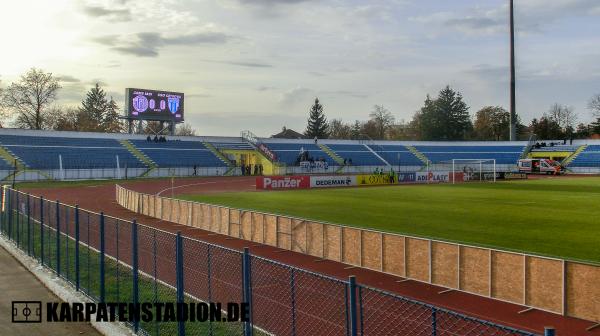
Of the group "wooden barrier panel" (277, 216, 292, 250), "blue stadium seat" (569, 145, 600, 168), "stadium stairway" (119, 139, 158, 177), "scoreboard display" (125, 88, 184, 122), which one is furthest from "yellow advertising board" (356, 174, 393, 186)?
"blue stadium seat" (569, 145, 600, 168)

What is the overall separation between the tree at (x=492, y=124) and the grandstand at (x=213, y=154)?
42.5 metres

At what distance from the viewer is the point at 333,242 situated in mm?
18719

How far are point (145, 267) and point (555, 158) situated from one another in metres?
90.4

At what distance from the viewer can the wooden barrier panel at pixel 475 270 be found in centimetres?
1404

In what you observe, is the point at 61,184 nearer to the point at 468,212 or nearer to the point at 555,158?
the point at 468,212

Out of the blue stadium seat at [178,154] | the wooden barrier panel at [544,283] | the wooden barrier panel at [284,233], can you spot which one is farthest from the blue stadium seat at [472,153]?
the wooden barrier panel at [544,283]

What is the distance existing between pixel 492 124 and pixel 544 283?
139001 mm

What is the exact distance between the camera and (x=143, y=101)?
74.8m

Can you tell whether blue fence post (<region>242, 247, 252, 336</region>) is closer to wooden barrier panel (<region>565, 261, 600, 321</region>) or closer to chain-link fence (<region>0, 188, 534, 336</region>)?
chain-link fence (<region>0, 188, 534, 336</region>)

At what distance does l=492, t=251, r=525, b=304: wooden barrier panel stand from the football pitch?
17.4ft

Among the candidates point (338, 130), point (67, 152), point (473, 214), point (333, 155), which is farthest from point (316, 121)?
point (473, 214)

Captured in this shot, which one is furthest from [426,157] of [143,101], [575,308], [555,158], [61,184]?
[575,308]

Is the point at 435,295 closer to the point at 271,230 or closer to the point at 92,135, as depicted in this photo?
the point at 271,230

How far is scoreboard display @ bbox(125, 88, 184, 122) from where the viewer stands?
243 feet
